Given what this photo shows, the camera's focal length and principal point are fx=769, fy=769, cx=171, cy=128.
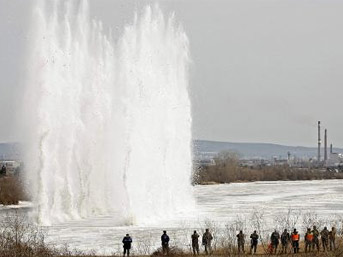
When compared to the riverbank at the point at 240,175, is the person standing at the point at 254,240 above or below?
below

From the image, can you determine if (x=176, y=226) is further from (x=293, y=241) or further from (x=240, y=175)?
(x=240, y=175)

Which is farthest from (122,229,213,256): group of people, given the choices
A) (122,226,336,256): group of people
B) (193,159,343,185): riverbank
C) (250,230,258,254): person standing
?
(193,159,343,185): riverbank

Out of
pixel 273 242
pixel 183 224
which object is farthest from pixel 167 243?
pixel 183 224

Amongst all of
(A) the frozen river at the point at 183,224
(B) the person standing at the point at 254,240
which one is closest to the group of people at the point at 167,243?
(B) the person standing at the point at 254,240

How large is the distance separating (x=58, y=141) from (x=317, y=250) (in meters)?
27.1

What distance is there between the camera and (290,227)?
42.2 metres

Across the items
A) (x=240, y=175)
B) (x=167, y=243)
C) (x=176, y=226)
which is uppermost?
(x=240, y=175)

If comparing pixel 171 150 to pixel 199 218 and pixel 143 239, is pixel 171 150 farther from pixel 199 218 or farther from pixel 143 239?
pixel 143 239

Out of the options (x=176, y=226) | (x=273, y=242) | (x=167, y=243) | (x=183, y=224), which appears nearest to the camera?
(x=167, y=243)

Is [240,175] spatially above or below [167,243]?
above

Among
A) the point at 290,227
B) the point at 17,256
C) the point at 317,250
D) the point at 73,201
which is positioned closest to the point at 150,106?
the point at 73,201

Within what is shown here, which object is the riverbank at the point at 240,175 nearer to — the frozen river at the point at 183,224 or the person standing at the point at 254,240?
the frozen river at the point at 183,224

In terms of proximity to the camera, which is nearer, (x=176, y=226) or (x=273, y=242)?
(x=273, y=242)

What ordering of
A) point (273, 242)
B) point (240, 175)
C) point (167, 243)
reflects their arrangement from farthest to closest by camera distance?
point (240, 175)
point (273, 242)
point (167, 243)
